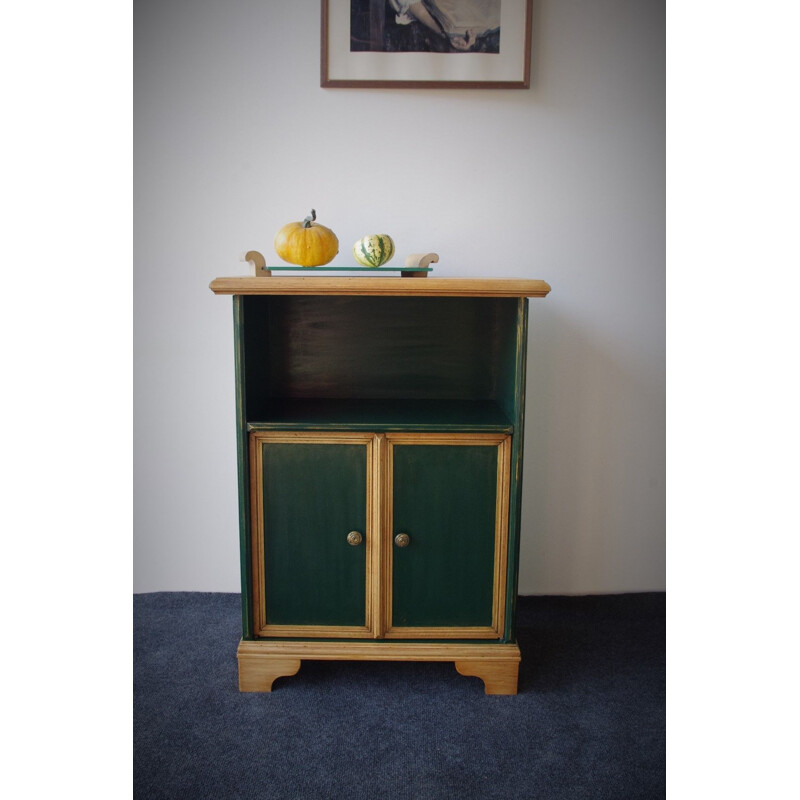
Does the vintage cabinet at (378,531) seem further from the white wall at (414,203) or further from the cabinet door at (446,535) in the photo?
the white wall at (414,203)

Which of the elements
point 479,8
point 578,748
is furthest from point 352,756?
point 479,8

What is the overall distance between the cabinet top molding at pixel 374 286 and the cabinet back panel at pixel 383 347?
0.42m

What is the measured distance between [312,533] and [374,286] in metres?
0.70

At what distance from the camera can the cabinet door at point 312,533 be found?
165 centimetres

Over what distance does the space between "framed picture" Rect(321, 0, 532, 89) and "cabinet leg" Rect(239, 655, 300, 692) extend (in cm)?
180

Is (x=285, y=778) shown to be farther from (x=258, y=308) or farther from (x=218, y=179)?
(x=218, y=179)

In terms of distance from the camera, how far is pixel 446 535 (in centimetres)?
168

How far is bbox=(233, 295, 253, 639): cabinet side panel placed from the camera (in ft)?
5.23

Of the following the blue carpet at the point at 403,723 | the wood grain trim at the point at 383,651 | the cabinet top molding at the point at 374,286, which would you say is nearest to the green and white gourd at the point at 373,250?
the cabinet top molding at the point at 374,286

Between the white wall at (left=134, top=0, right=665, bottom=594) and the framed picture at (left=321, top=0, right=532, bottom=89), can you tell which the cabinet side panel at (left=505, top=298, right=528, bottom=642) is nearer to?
the white wall at (left=134, top=0, right=665, bottom=594)

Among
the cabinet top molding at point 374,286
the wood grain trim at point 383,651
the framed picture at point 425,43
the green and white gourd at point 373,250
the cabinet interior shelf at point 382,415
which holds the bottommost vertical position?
the wood grain trim at point 383,651

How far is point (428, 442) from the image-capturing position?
1.65m

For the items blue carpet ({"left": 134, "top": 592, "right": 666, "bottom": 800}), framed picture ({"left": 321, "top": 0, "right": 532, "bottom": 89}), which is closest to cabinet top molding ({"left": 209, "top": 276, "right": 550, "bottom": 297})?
framed picture ({"left": 321, "top": 0, "right": 532, "bottom": 89})

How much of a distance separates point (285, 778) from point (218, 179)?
1.78 m
